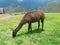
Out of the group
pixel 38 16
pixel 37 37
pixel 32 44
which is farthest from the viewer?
pixel 38 16

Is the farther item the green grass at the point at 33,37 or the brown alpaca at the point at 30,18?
the brown alpaca at the point at 30,18

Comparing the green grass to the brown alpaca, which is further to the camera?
the brown alpaca

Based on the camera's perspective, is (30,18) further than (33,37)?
Yes

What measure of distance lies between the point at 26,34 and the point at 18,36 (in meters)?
0.88

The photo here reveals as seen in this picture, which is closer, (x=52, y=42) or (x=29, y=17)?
(x=52, y=42)

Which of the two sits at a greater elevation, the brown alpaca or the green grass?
the brown alpaca

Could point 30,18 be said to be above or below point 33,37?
above

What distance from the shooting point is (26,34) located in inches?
786

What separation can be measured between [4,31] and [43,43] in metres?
5.07

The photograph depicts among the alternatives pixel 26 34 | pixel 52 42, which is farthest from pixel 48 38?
pixel 26 34

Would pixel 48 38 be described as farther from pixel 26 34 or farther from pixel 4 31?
pixel 4 31

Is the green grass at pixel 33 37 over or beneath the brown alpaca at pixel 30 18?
beneath

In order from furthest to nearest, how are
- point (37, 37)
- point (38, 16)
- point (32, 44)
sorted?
point (38, 16) → point (37, 37) → point (32, 44)

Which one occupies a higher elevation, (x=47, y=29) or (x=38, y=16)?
(x=38, y=16)
